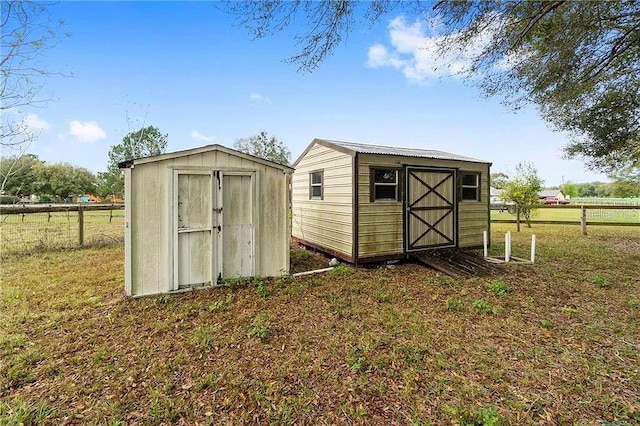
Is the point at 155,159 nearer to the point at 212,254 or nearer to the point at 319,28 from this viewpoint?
the point at 212,254

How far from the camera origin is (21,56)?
10.7 ft

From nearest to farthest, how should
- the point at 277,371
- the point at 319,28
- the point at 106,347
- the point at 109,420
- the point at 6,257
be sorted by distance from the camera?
1. the point at 109,420
2. the point at 277,371
3. the point at 106,347
4. the point at 319,28
5. the point at 6,257

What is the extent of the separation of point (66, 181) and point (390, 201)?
42873mm

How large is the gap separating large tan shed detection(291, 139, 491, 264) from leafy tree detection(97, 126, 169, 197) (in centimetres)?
766

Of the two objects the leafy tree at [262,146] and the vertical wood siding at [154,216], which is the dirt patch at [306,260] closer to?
the vertical wood siding at [154,216]

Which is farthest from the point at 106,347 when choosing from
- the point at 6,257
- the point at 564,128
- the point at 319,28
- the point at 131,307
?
the point at 564,128

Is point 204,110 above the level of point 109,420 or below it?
above

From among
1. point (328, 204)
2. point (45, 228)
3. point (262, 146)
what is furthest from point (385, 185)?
point (262, 146)

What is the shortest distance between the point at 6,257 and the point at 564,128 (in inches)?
526

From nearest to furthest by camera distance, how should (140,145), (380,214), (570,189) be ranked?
(380,214)
(140,145)
(570,189)

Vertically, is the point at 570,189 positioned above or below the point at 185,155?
above

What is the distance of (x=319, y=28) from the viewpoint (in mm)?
3844

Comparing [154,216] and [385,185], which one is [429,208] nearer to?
[385,185]

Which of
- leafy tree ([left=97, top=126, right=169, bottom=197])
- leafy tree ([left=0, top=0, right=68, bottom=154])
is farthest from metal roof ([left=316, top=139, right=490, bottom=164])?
leafy tree ([left=97, top=126, right=169, bottom=197])
